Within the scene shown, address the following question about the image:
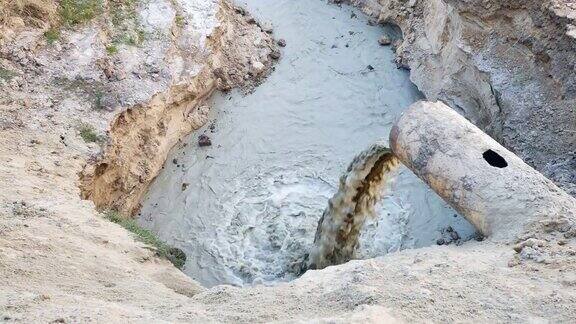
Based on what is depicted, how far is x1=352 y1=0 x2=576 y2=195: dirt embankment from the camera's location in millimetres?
7914

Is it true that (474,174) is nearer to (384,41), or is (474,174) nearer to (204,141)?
(204,141)

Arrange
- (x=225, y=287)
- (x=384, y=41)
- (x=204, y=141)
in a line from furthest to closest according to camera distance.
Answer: (x=384, y=41) → (x=204, y=141) → (x=225, y=287)

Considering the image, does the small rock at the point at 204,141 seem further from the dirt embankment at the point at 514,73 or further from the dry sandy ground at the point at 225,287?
the dirt embankment at the point at 514,73

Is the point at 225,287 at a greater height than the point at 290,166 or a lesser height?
greater

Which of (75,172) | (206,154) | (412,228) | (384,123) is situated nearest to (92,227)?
(75,172)

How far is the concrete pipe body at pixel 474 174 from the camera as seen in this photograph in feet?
18.7

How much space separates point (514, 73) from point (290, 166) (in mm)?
3475

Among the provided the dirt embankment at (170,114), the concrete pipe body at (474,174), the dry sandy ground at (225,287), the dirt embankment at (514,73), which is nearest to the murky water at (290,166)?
the dirt embankment at (170,114)

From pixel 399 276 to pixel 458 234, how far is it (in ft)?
12.2

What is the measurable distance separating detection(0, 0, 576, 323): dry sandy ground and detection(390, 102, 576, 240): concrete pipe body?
0.80 feet

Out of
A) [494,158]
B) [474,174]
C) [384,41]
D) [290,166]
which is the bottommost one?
[290,166]

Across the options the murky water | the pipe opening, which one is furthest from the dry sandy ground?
the murky water

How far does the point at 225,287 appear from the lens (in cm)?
541

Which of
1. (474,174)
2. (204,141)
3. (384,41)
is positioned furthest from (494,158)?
(384,41)
